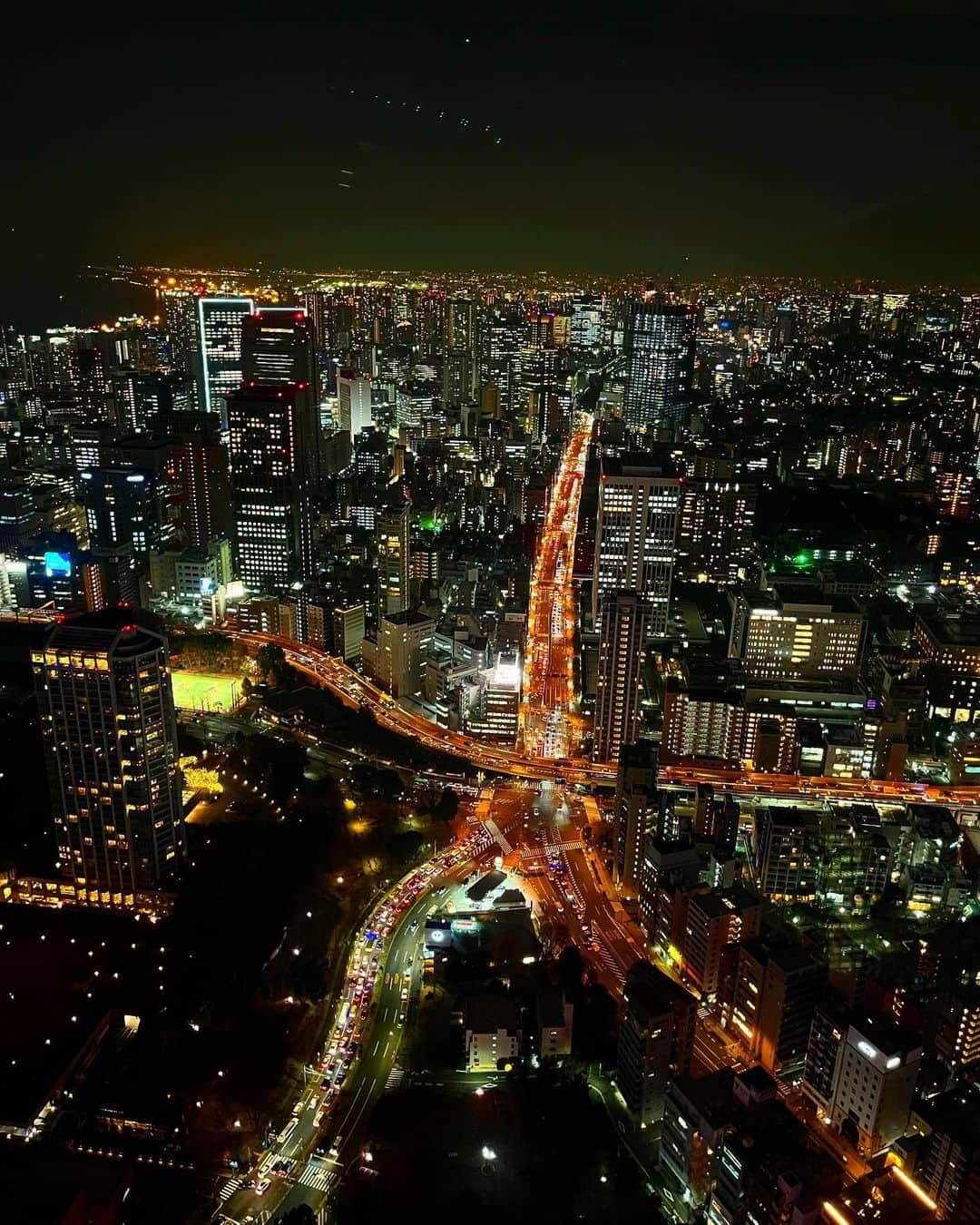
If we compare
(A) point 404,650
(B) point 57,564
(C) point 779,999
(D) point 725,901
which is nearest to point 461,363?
(B) point 57,564

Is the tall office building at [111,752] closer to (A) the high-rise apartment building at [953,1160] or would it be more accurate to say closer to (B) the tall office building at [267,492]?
(A) the high-rise apartment building at [953,1160]

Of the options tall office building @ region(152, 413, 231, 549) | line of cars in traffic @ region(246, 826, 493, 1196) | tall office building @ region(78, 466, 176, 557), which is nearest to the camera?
line of cars in traffic @ region(246, 826, 493, 1196)

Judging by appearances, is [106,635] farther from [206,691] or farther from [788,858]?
[788,858]

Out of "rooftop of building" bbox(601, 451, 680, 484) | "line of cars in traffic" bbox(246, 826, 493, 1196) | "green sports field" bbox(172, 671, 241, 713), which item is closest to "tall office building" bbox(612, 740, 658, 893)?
"line of cars in traffic" bbox(246, 826, 493, 1196)

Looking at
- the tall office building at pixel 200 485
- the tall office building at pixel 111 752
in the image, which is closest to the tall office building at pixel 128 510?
the tall office building at pixel 200 485

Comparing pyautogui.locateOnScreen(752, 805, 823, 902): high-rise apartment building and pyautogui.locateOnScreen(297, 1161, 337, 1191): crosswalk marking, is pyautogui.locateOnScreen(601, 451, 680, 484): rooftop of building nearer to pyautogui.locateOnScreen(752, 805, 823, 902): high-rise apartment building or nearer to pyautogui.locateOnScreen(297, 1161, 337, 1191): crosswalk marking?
pyautogui.locateOnScreen(752, 805, 823, 902): high-rise apartment building

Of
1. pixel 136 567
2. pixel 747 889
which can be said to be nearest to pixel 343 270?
pixel 136 567

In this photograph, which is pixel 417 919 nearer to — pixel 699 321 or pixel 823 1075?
pixel 823 1075
